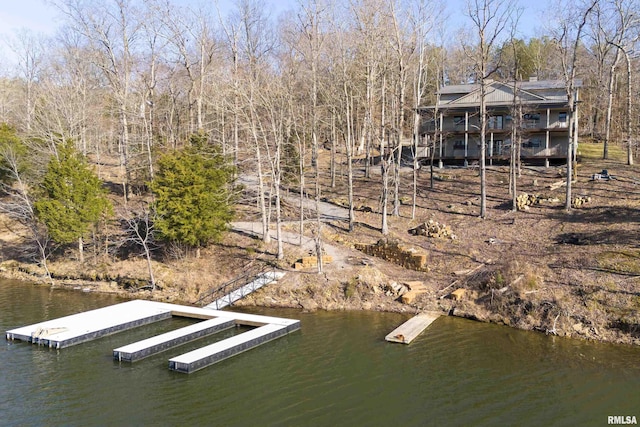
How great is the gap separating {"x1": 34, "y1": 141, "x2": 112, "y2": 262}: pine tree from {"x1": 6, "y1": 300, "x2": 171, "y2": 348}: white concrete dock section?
29.0ft

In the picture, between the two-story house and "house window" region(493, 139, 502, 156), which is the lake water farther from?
"house window" region(493, 139, 502, 156)

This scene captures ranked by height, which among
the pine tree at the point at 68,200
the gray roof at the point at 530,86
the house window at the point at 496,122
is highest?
the gray roof at the point at 530,86

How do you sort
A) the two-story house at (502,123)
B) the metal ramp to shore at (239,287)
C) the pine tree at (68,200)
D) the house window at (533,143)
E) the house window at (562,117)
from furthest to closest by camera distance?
the house window at (533,143) < the house window at (562,117) < the two-story house at (502,123) < the pine tree at (68,200) < the metal ramp to shore at (239,287)

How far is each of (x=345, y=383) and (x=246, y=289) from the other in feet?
37.3

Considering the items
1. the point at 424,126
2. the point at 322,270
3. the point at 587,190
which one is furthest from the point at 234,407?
the point at 424,126

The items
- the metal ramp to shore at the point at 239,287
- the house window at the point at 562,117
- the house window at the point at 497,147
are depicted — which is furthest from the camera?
the house window at the point at 497,147

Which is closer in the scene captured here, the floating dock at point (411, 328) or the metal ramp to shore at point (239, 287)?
the floating dock at point (411, 328)

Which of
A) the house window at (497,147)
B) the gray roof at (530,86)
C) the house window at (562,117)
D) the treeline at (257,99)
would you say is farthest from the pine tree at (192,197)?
the house window at (562,117)

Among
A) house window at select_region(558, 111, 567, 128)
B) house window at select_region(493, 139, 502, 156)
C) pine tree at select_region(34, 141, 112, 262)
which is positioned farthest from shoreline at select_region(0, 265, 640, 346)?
house window at select_region(558, 111, 567, 128)

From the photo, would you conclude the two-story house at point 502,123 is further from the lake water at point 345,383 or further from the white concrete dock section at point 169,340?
the white concrete dock section at point 169,340

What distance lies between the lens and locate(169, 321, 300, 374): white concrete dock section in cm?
1775

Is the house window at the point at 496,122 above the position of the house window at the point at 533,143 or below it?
above

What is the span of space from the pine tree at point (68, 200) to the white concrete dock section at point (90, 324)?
8.83 metres

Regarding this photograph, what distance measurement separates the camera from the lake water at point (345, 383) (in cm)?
1458
